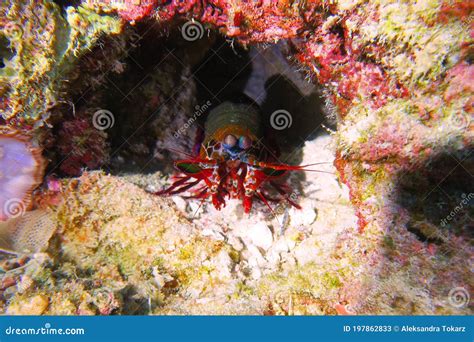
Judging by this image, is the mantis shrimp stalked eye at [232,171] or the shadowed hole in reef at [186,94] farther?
the shadowed hole in reef at [186,94]

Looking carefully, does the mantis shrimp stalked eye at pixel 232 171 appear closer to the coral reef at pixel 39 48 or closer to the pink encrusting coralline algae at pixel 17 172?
the pink encrusting coralline algae at pixel 17 172

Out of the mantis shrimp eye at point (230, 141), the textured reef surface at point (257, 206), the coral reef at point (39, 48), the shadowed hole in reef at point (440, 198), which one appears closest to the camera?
the textured reef surface at point (257, 206)

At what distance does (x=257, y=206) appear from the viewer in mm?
4598

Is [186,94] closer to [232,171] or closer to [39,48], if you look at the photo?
[232,171]

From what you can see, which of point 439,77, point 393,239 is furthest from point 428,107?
point 393,239

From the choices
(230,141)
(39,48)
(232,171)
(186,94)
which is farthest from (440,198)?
(186,94)

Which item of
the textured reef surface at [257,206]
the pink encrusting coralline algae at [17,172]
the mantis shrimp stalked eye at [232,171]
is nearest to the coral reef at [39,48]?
the textured reef surface at [257,206]

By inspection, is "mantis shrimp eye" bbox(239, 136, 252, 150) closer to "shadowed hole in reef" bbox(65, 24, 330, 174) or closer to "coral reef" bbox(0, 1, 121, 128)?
"shadowed hole in reef" bbox(65, 24, 330, 174)

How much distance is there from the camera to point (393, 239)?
282 cm

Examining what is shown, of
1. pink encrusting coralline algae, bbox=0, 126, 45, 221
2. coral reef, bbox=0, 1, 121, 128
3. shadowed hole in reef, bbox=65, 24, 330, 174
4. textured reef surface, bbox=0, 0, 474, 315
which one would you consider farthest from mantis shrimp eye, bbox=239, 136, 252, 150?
pink encrusting coralline algae, bbox=0, 126, 45, 221

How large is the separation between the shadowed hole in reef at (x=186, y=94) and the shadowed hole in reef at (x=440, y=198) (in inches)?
101

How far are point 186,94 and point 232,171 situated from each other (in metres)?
2.52

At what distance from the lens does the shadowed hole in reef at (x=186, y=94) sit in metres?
4.77

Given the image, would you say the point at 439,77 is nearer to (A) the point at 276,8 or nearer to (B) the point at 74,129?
(A) the point at 276,8
